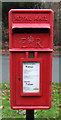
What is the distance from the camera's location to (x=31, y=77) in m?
3.17

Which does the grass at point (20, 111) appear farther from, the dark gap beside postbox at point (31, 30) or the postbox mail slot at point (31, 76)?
the dark gap beside postbox at point (31, 30)

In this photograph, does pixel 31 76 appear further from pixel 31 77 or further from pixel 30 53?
pixel 30 53

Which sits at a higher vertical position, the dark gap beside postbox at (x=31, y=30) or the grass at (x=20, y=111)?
the dark gap beside postbox at (x=31, y=30)

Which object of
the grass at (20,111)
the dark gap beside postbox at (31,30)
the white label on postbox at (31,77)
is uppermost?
the dark gap beside postbox at (31,30)

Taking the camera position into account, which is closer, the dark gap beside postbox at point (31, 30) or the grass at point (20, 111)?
the dark gap beside postbox at point (31, 30)

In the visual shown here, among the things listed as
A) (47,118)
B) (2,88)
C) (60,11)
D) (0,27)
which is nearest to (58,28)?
(60,11)

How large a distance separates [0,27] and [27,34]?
2046 centimetres

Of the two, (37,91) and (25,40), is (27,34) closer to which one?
(25,40)

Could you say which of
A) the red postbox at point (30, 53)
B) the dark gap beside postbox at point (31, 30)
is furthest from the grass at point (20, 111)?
the dark gap beside postbox at point (31, 30)

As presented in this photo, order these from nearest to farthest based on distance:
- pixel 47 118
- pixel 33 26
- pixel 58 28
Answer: pixel 33 26, pixel 47 118, pixel 58 28

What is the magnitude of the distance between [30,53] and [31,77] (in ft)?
1.03

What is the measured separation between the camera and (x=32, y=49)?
309cm

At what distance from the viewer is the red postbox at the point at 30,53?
307 centimetres

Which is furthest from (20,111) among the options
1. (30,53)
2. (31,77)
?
(30,53)
